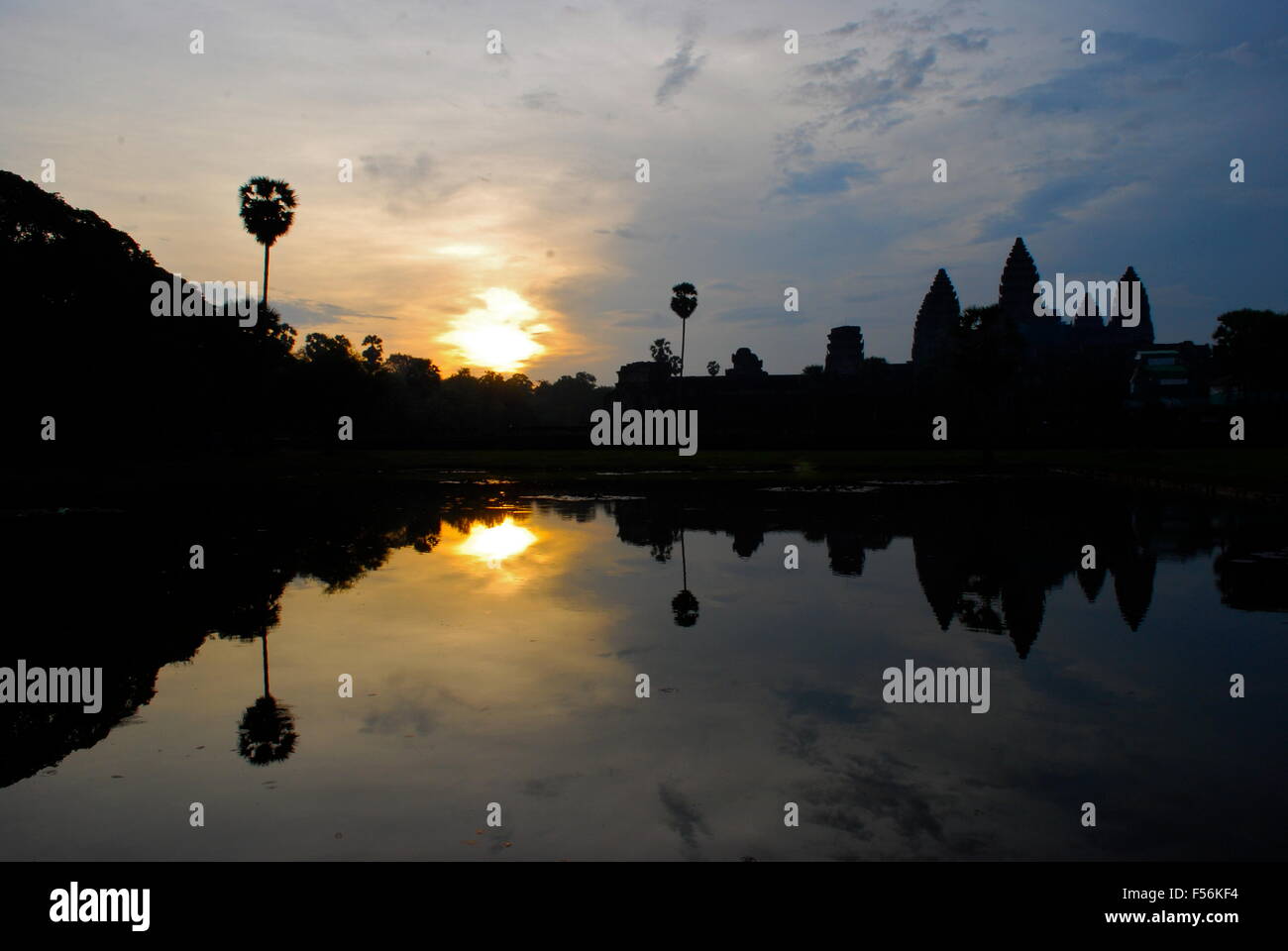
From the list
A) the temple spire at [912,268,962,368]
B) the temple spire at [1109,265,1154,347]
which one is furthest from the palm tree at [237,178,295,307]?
the temple spire at [1109,265,1154,347]

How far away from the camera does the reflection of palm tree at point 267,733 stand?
6.34 m

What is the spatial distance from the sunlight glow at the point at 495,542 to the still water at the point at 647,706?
0.56 feet

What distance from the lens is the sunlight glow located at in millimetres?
15664

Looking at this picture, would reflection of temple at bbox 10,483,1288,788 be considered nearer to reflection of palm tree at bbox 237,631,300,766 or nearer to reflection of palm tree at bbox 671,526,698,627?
reflection of palm tree at bbox 671,526,698,627

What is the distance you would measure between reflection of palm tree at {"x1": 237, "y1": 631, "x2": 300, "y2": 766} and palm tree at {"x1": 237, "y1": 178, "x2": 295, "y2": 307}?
168 ft

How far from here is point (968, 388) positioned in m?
61.8

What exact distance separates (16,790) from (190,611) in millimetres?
5651
